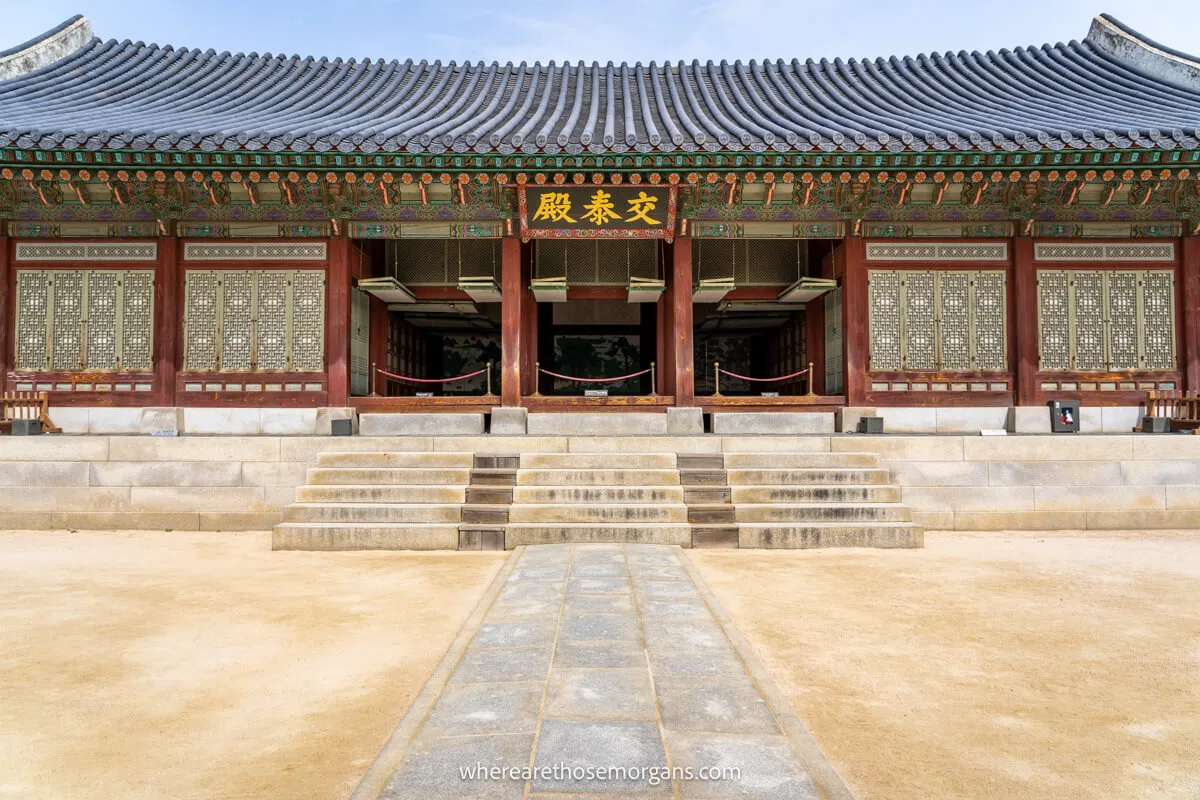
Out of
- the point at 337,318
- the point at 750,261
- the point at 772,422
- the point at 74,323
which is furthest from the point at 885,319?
the point at 74,323

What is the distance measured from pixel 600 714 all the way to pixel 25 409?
38.2 ft

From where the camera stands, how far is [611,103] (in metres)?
12.7

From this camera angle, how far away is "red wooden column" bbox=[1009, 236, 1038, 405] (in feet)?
34.7

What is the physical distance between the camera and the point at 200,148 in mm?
8852

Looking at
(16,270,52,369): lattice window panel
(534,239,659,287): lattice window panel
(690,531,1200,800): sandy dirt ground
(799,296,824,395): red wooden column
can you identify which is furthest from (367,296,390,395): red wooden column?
(690,531,1200,800): sandy dirt ground

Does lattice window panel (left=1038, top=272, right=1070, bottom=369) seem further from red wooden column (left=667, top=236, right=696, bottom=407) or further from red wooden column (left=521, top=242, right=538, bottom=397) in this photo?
red wooden column (left=521, top=242, right=538, bottom=397)

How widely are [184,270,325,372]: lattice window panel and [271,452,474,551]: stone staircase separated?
312 cm

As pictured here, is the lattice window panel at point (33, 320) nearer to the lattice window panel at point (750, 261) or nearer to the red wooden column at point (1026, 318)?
the lattice window panel at point (750, 261)

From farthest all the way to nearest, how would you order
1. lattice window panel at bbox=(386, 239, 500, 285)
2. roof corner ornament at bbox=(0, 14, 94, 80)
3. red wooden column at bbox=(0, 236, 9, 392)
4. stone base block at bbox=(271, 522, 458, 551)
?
lattice window panel at bbox=(386, 239, 500, 285), roof corner ornament at bbox=(0, 14, 94, 80), red wooden column at bbox=(0, 236, 9, 392), stone base block at bbox=(271, 522, 458, 551)

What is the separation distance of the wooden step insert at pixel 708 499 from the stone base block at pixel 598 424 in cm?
210

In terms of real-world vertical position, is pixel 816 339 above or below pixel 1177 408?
above

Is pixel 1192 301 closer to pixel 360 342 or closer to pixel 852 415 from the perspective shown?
pixel 852 415

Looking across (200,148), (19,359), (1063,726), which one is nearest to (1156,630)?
(1063,726)

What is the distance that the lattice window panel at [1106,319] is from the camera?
10586 millimetres
